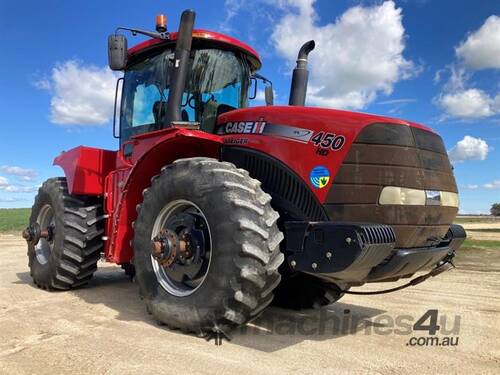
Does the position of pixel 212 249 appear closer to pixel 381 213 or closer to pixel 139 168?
pixel 381 213

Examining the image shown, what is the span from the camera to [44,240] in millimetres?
6922

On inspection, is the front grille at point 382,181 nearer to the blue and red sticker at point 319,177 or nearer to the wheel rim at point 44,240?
the blue and red sticker at point 319,177

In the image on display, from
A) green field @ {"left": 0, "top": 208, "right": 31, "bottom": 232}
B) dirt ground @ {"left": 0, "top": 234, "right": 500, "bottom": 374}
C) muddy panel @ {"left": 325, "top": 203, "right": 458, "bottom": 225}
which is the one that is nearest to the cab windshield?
muddy panel @ {"left": 325, "top": 203, "right": 458, "bottom": 225}

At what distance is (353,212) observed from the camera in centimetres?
378

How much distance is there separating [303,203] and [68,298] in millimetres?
3387

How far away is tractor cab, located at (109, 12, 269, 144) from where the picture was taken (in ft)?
16.3

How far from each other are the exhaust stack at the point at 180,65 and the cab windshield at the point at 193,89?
225 mm

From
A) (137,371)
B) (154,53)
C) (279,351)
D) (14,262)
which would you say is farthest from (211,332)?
(14,262)

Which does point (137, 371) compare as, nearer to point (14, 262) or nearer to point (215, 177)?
point (215, 177)

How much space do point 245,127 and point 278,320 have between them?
6.26ft

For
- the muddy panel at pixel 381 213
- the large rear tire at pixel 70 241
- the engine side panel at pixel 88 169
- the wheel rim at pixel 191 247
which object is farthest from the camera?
the engine side panel at pixel 88 169

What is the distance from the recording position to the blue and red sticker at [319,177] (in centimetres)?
386

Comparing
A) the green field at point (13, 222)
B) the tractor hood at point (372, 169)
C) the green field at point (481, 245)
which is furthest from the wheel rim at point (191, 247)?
the green field at point (13, 222)

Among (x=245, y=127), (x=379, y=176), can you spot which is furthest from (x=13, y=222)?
(x=379, y=176)
